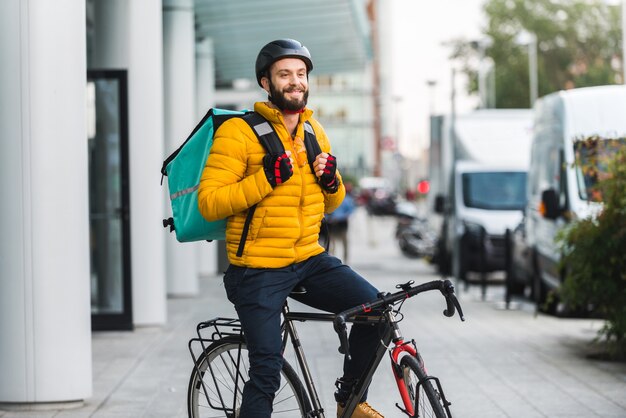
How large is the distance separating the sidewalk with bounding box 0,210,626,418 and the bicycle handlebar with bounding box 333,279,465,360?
2.67m

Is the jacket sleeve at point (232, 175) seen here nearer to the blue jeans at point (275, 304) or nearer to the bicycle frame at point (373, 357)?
the blue jeans at point (275, 304)

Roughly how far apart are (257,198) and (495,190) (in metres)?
17.9

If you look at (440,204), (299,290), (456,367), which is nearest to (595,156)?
(456,367)

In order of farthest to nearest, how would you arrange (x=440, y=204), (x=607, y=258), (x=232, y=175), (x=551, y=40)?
(x=551, y=40) → (x=440, y=204) → (x=607, y=258) → (x=232, y=175)

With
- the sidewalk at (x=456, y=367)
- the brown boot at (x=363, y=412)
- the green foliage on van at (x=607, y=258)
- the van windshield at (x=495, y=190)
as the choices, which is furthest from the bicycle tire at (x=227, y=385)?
the van windshield at (x=495, y=190)

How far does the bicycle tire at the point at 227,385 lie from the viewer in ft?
18.3

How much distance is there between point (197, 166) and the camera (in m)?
5.52

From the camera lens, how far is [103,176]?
12.9 m

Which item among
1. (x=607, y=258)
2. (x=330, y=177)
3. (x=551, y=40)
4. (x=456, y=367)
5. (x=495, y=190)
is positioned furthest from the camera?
(x=551, y=40)

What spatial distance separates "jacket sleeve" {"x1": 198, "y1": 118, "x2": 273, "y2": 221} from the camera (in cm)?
520

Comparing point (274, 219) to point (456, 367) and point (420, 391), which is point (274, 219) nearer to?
point (420, 391)

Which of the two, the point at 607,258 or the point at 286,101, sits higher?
the point at 286,101

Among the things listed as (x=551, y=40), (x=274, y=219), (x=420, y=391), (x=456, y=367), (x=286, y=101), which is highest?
(x=551, y=40)

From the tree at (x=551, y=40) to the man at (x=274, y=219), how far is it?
6779 centimetres
